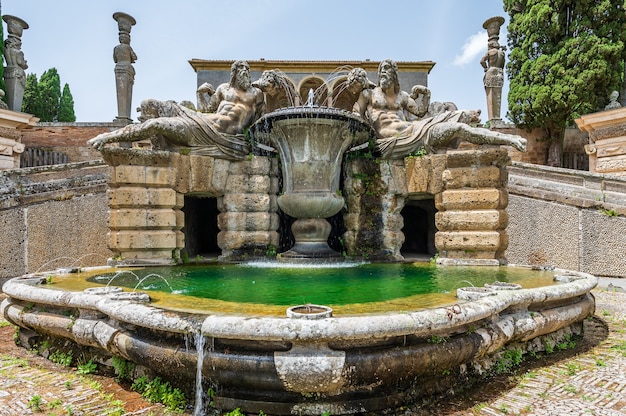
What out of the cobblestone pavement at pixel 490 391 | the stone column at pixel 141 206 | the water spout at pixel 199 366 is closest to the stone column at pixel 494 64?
the stone column at pixel 141 206

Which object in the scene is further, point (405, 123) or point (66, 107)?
point (66, 107)

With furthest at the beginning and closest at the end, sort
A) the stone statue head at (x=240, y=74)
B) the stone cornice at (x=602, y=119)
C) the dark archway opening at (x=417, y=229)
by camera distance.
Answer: the stone cornice at (x=602, y=119) → the dark archway opening at (x=417, y=229) → the stone statue head at (x=240, y=74)

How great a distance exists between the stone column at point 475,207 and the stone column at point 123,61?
1304 centimetres

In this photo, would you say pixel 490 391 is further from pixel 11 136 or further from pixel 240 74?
pixel 11 136

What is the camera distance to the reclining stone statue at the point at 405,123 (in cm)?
692

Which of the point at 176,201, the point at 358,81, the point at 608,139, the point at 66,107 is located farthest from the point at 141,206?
the point at 66,107

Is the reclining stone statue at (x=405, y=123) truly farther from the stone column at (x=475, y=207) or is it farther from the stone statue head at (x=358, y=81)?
the stone column at (x=475, y=207)

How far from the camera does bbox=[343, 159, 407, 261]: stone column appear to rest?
769 cm

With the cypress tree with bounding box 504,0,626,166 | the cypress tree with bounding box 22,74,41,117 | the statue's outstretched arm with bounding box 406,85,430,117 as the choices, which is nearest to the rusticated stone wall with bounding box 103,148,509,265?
the statue's outstretched arm with bounding box 406,85,430,117

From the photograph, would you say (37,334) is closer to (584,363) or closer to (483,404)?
(483,404)

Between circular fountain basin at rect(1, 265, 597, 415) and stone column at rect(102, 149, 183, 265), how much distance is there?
3308 millimetres

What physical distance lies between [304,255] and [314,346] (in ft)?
14.9

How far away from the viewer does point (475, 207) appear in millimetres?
6793

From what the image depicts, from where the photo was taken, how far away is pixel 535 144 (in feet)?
54.3
